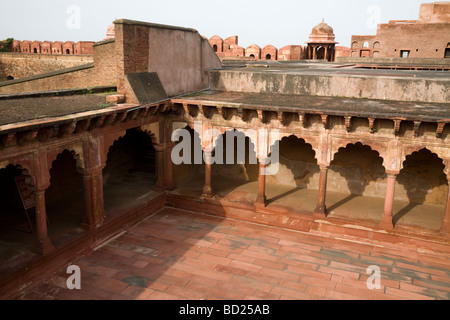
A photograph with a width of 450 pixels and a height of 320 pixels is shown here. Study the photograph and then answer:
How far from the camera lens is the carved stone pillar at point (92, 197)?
8.51 meters

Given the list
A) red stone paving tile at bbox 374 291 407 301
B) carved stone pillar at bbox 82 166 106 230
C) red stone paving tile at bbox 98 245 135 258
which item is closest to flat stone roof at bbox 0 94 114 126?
carved stone pillar at bbox 82 166 106 230

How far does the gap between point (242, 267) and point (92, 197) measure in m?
3.45

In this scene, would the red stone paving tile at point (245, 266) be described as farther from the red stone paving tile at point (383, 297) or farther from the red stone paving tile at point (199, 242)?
the red stone paving tile at point (383, 297)

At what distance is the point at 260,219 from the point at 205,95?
364cm

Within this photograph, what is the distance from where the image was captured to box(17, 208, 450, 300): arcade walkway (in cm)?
707

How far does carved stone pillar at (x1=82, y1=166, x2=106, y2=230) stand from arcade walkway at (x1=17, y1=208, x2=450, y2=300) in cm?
62

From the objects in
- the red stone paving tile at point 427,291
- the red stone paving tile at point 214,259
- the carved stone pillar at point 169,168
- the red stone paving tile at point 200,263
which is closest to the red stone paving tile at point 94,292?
the red stone paving tile at point 200,263

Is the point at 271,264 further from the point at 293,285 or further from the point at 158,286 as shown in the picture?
the point at 158,286

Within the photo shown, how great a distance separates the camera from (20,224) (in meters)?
8.64

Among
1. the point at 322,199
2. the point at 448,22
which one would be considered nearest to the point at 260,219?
the point at 322,199

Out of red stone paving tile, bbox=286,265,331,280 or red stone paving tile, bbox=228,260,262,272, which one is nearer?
red stone paving tile, bbox=286,265,331,280

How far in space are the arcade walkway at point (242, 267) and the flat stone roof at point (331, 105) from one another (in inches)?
114

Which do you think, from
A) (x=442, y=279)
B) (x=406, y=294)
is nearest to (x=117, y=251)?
(x=406, y=294)

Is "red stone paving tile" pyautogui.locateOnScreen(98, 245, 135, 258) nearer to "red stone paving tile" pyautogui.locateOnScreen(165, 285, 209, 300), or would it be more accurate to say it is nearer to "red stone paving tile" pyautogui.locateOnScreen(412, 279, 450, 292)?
"red stone paving tile" pyautogui.locateOnScreen(165, 285, 209, 300)
